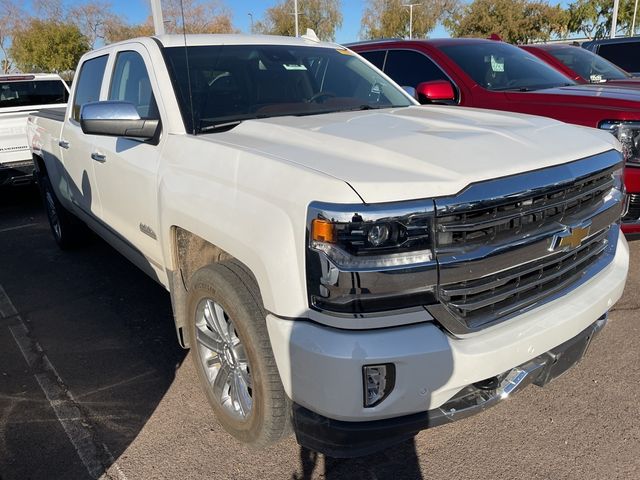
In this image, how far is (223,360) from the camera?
2688 millimetres

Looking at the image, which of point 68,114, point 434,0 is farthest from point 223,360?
point 434,0

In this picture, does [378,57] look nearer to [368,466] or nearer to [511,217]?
[511,217]

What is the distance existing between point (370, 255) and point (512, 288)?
64cm

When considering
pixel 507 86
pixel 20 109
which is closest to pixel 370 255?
pixel 507 86

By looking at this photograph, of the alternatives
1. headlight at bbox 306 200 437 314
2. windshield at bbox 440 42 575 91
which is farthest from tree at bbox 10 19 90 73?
headlight at bbox 306 200 437 314

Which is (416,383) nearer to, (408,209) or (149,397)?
(408,209)

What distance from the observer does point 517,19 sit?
154ft

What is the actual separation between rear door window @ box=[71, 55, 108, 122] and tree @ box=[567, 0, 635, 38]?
52.0m

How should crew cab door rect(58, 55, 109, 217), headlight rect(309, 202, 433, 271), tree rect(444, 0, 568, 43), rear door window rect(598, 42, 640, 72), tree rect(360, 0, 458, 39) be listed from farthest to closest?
1. tree rect(360, 0, 458, 39)
2. tree rect(444, 0, 568, 43)
3. rear door window rect(598, 42, 640, 72)
4. crew cab door rect(58, 55, 109, 217)
5. headlight rect(309, 202, 433, 271)

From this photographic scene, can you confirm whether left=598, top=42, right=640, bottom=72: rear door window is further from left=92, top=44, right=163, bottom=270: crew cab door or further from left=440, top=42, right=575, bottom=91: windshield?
left=92, top=44, right=163, bottom=270: crew cab door

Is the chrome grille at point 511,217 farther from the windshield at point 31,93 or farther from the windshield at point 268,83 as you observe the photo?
the windshield at point 31,93

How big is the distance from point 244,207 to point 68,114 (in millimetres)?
3305

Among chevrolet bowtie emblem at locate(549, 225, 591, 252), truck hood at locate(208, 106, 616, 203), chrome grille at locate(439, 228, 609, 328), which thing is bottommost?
chrome grille at locate(439, 228, 609, 328)

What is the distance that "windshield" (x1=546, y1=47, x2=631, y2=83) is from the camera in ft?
23.5
